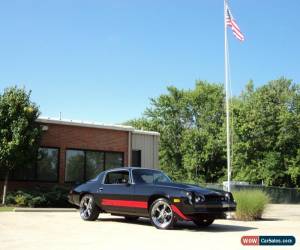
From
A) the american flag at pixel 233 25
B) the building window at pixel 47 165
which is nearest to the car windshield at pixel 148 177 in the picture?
the american flag at pixel 233 25

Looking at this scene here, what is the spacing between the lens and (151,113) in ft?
228

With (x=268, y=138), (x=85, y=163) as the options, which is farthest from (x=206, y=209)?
(x=268, y=138)

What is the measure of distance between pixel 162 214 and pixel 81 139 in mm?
14170

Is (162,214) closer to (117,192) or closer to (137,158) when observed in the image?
(117,192)

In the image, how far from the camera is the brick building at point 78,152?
A: 24938mm

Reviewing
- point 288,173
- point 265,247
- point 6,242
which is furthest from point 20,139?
point 288,173

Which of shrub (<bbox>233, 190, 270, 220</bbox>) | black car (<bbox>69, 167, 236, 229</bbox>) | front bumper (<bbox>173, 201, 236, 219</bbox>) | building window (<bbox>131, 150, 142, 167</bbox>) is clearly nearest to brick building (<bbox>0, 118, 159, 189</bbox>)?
building window (<bbox>131, 150, 142, 167</bbox>)

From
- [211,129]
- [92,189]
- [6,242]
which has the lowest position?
[6,242]

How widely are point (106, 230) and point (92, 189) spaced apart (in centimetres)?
314

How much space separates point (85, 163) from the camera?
87.2ft

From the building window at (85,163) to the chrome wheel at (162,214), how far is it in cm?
1356

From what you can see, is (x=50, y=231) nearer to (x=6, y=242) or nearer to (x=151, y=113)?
(x=6, y=242)

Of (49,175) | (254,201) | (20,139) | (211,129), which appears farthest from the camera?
(211,129)

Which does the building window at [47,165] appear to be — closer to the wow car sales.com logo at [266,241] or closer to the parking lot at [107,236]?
the parking lot at [107,236]
